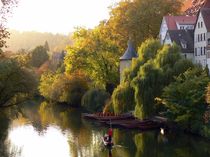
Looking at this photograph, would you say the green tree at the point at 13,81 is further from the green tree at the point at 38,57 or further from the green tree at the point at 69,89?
the green tree at the point at 38,57

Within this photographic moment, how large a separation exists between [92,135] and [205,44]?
20671 mm

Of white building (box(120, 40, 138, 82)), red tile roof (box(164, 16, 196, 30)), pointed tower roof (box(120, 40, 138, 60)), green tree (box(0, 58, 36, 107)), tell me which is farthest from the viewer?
red tile roof (box(164, 16, 196, 30))

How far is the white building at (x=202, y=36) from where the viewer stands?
54.8 metres

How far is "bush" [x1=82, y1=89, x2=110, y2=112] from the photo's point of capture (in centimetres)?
5909

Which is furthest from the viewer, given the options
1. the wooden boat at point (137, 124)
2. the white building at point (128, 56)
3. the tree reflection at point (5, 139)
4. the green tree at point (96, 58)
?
the green tree at point (96, 58)

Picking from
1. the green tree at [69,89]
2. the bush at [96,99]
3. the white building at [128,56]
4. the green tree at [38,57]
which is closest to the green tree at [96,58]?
the green tree at [69,89]

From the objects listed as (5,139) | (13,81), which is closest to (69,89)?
(13,81)

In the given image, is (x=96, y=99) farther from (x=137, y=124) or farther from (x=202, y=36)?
(x=202, y=36)

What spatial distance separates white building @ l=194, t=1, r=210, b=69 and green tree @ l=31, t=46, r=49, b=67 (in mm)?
59177

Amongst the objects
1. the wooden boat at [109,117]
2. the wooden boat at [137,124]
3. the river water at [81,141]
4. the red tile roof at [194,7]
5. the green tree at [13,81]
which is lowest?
the river water at [81,141]

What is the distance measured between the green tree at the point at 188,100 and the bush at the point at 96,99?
17.6m

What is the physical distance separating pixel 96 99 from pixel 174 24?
15.1m

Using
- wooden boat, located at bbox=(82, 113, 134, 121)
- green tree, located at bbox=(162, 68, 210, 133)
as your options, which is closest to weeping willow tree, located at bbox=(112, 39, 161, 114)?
wooden boat, located at bbox=(82, 113, 134, 121)

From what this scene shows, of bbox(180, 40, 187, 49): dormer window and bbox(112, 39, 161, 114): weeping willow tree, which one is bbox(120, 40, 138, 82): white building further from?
bbox(112, 39, 161, 114): weeping willow tree
